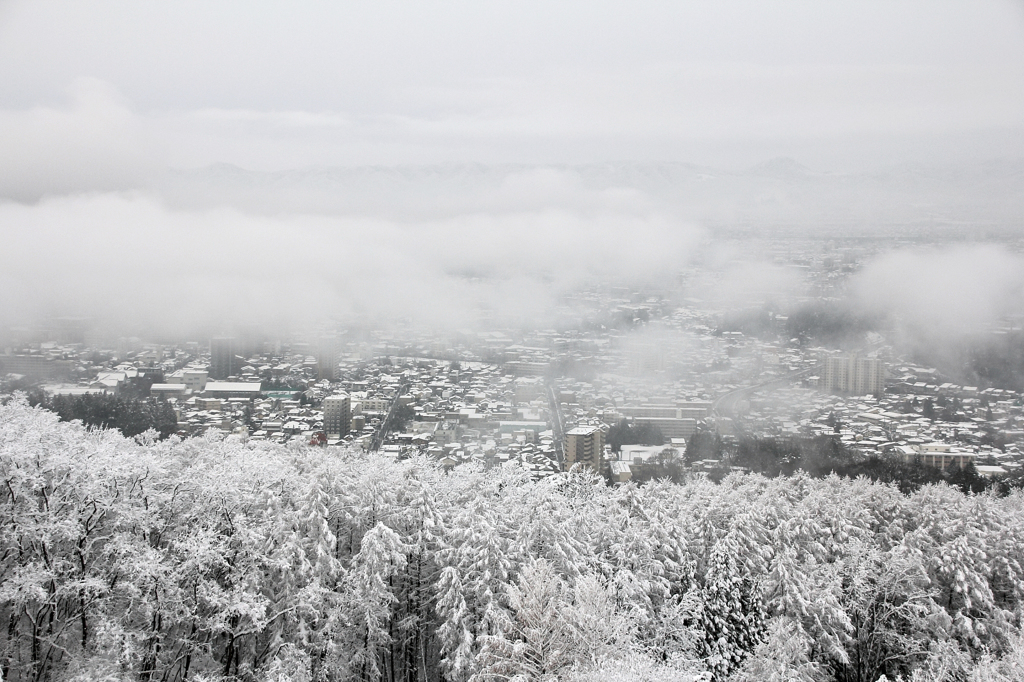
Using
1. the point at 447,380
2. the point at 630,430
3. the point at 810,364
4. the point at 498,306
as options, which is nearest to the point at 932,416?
the point at 810,364

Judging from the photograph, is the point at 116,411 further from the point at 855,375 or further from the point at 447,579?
the point at 855,375

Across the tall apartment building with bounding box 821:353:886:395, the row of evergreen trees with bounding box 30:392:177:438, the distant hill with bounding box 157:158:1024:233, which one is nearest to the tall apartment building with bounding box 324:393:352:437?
the row of evergreen trees with bounding box 30:392:177:438

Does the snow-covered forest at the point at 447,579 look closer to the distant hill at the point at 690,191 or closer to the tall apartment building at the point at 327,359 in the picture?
the tall apartment building at the point at 327,359

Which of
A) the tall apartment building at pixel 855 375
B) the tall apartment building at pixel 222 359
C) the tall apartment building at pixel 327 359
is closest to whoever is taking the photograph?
the tall apartment building at pixel 222 359

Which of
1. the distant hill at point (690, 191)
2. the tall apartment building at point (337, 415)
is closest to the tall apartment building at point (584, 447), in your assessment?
the tall apartment building at point (337, 415)

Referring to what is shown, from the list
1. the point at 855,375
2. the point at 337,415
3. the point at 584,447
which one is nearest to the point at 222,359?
the point at 337,415

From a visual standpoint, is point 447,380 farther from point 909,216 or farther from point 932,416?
point 909,216
